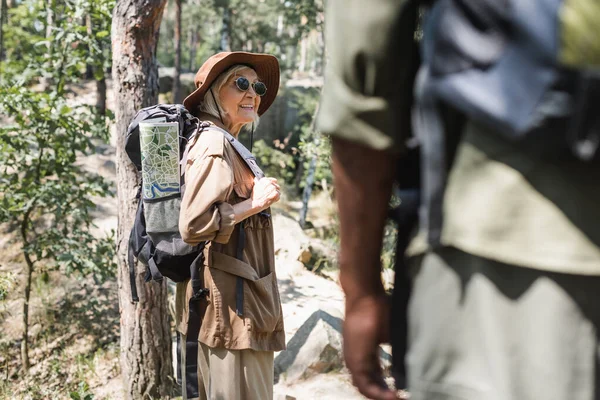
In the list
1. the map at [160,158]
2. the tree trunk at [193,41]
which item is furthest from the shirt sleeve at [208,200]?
the tree trunk at [193,41]

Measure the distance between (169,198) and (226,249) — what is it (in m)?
0.37

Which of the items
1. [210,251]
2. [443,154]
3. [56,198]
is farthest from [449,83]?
[56,198]

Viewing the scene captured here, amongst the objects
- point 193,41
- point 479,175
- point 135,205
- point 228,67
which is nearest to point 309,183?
point 135,205

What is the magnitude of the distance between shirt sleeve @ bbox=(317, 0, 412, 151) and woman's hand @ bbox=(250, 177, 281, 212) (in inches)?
68.9

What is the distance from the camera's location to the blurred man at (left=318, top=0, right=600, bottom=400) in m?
0.94

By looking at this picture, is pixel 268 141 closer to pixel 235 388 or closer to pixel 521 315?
pixel 235 388

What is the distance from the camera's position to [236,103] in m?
3.23

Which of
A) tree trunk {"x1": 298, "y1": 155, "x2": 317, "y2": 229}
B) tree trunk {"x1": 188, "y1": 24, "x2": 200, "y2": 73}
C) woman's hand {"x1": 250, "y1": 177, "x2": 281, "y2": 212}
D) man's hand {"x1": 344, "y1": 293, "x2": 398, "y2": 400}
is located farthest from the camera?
tree trunk {"x1": 188, "y1": 24, "x2": 200, "y2": 73}

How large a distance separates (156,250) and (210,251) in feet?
0.89

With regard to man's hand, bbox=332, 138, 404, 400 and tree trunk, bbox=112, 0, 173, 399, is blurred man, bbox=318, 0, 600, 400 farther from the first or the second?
tree trunk, bbox=112, 0, 173, 399

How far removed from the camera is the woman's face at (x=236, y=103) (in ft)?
10.6

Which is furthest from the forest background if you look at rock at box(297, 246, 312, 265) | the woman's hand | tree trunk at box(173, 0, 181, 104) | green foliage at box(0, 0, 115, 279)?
tree trunk at box(173, 0, 181, 104)

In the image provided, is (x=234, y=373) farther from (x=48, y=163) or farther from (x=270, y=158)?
(x=270, y=158)

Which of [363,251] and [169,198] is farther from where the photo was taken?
[169,198]
